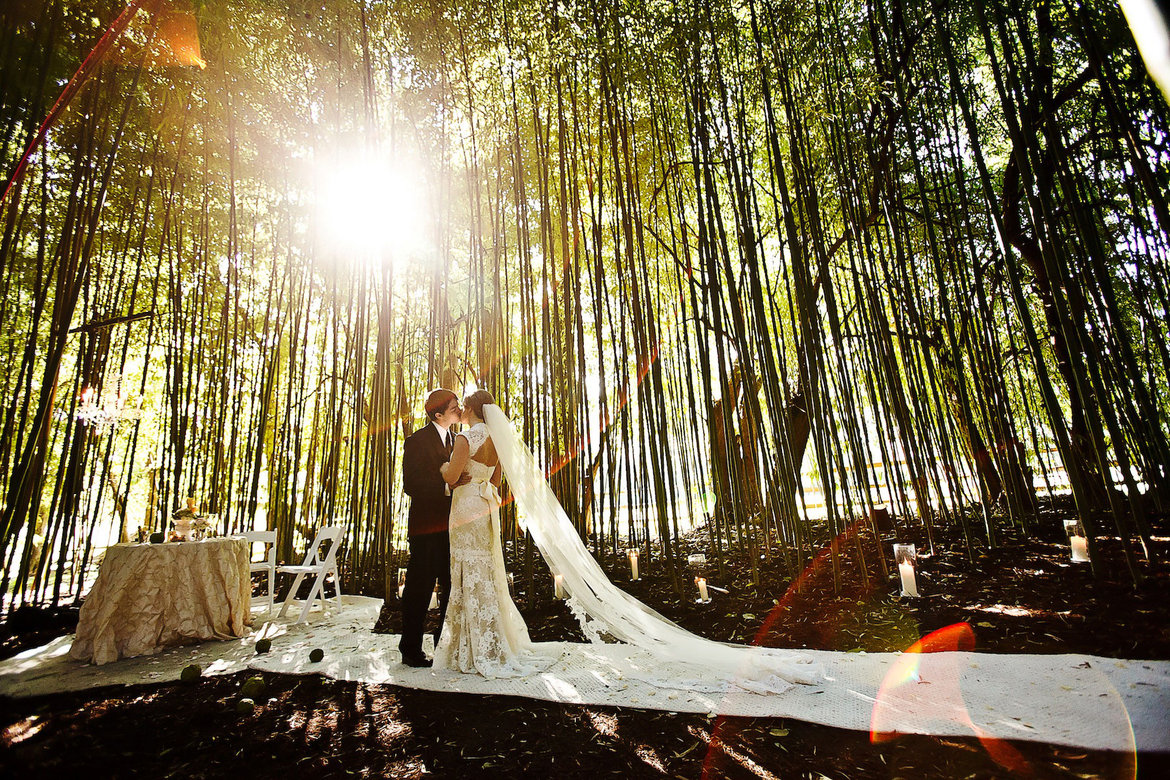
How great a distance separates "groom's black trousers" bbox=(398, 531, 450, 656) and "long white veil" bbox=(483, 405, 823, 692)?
1.55 feet

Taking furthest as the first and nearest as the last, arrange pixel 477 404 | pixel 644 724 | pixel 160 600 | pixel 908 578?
pixel 160 600
pixel 477 404
pixel 908 578
pixel 644 724

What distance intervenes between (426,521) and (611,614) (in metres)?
1.00

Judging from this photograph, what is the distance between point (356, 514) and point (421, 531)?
1651 mm

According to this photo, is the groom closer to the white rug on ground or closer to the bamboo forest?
the bamboo forest

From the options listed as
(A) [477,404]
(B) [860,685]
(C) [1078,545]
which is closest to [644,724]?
(B) [860,685]

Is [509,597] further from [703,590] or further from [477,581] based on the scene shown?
[703,590]

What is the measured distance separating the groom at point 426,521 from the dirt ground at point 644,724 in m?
0.32

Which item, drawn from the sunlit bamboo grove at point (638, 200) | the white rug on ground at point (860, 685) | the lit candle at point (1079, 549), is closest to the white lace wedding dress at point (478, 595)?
the white rug on ground at point (860, 685)

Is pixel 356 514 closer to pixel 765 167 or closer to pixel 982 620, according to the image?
pixel 982 620

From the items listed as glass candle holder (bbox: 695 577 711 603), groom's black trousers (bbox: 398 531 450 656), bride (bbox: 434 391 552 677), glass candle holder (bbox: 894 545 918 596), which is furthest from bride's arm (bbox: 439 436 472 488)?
glass candle holder (bbox: 894 545 918 596)

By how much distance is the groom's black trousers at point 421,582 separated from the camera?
2303 mm

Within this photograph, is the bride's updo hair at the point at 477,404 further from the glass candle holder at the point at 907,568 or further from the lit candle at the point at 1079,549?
the lit candle at the point at 1079,549

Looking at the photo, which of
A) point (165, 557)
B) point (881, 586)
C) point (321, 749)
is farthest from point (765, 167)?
point (165, 557)

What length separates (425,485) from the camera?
2.46 m
